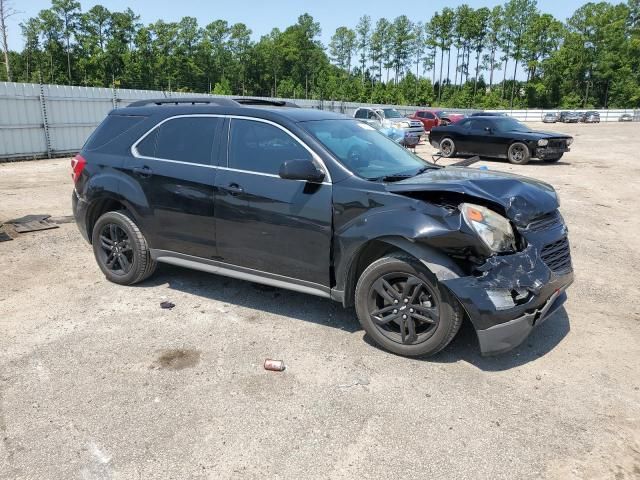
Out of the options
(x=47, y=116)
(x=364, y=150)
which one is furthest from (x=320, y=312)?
(x=47, y=116)

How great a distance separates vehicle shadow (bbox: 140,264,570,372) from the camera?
12.5ft

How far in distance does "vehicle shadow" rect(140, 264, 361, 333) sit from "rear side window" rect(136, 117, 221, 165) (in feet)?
4.48

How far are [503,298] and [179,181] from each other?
9.83 ft

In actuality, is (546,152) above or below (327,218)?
below

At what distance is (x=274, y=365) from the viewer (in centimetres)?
365

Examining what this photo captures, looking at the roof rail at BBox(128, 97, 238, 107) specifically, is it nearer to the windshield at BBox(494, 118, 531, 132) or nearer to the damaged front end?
the damaged front end

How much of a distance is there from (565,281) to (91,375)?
11.7 ft

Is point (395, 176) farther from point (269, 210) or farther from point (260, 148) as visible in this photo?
point (260, 148)

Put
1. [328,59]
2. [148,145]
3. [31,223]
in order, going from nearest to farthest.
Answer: [148,145]
[31,223]
[328,59]

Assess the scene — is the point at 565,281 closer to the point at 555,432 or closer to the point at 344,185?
the point at 555,432

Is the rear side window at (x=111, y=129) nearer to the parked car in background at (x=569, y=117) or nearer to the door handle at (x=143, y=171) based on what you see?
the door handle at (x=143, y=171)

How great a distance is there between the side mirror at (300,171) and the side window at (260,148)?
0.23 m

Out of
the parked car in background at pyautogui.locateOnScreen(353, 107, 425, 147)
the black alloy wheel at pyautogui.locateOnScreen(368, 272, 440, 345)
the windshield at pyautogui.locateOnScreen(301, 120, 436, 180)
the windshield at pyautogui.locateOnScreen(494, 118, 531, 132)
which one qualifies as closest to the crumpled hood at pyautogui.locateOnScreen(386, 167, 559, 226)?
the windshield at pyautogui.locateOnScreen(301, 120, 436, 180)

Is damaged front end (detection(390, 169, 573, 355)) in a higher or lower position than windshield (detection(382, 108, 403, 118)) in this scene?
lower
